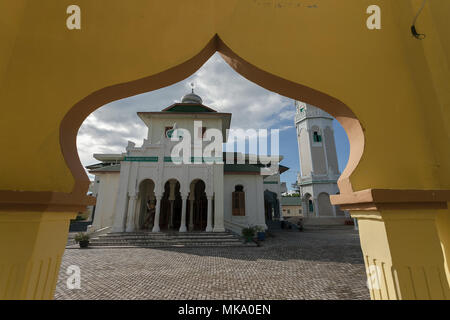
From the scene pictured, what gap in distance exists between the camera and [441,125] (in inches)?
74.5

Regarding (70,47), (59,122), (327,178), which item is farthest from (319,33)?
(327,178)

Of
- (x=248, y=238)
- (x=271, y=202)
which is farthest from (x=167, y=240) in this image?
(x=271, y=202)

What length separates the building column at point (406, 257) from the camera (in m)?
1.56

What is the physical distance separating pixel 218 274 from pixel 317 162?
2283cm

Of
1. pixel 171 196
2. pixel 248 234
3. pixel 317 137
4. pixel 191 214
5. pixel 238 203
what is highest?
pixel 317 137

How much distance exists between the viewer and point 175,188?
1515 cm

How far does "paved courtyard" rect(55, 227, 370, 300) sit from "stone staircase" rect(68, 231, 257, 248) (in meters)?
1.14

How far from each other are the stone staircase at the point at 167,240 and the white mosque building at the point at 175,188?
0.62m

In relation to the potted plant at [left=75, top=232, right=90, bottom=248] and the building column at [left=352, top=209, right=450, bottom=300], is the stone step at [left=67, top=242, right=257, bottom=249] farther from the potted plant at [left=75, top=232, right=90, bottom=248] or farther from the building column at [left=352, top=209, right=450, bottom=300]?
the building column at [left=352, top=209, right=450, bottom=300]

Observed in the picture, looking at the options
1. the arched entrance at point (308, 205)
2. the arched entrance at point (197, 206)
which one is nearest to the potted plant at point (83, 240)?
the arched entrance at point (197, 206)

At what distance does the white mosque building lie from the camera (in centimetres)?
1291

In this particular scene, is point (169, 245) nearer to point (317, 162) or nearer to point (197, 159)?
point (197, 159)

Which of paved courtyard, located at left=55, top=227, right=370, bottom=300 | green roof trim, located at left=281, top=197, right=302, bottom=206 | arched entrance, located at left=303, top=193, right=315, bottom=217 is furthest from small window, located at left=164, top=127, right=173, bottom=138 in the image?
green roof trim, located at left=281, top=197, right=302, bottom=206

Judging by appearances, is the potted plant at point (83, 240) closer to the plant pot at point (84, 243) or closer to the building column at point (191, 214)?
the plant pot at point (84, 243)
